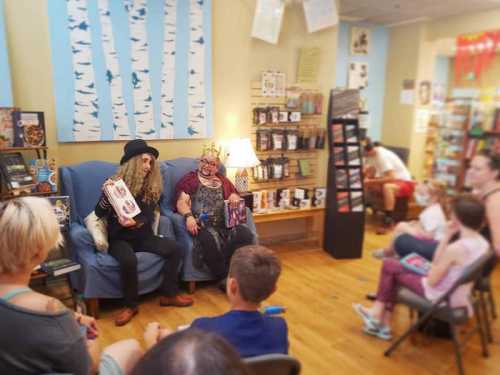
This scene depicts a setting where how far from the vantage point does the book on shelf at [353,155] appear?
3986 millimetres

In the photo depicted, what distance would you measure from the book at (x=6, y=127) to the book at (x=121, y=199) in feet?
2.65

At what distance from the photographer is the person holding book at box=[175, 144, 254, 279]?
3.06 meters

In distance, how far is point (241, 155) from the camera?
11.8ft

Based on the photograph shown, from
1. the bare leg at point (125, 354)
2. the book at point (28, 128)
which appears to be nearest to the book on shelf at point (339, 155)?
the book at point (28, 128)

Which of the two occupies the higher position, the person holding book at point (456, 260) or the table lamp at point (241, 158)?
the table lamp at point (241, 158)

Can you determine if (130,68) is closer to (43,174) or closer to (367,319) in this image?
(43,174)

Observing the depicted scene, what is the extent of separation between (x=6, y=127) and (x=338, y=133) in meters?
2.91

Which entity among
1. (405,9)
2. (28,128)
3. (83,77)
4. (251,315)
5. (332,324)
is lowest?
(332,324)

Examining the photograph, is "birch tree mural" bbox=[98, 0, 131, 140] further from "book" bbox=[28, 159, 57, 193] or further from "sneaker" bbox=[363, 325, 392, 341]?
"sneaker" bbox=[363, 325, 392, 341]

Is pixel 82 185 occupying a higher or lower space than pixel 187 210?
higher

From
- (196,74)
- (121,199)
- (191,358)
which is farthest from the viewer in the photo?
(196,74)

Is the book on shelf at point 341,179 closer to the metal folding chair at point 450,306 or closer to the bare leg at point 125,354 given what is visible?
the metal folding chair at point 450,306

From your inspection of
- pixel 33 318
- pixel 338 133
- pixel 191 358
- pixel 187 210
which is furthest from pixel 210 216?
pixel 191 358

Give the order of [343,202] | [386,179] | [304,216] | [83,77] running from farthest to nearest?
[386,179] → [304,216] → [343,202] → [83,77]
